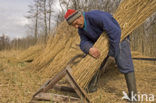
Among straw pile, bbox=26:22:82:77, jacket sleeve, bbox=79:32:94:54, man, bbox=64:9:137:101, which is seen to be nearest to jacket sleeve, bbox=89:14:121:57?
man, bbox=64:9:137:101

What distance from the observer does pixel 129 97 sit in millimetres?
1966

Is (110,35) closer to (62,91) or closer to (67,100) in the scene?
(67,100)

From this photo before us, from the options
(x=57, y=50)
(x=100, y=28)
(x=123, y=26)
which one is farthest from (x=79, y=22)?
(x=57, y=50)

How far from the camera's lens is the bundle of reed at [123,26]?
5.93 feet

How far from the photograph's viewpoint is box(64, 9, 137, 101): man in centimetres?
172

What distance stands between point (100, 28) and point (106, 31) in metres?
0.19

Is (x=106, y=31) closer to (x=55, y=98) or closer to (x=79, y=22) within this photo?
(x=79, y=22)

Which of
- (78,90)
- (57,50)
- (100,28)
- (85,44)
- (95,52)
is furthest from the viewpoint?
(57,50)

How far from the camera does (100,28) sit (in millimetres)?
1903

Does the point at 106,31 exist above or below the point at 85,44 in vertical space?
above

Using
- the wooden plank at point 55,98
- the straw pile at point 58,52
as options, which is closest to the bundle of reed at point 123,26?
the wooden plank at point 55,98

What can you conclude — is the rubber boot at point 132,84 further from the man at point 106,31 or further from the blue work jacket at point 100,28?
the blue work jacket at point 100,28

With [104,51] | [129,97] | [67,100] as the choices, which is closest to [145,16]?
[104,51]

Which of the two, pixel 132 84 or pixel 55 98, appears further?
pixel 132 84
